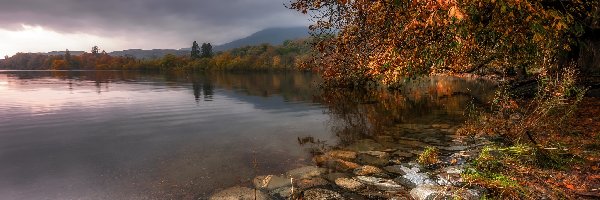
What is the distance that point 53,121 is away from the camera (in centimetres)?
2316

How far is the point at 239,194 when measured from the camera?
9.19m

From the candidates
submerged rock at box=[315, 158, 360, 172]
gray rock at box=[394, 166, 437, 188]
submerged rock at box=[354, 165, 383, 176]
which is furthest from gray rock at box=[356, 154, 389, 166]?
gray rock at box=[394, 166, 437, 188]

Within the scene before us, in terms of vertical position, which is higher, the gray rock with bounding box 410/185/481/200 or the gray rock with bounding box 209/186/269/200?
the gray rock with bounding box 410/185/481/200

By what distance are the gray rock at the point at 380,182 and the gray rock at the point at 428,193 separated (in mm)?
550

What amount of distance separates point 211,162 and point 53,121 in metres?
16.0

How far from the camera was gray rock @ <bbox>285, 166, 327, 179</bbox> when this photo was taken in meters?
10.4

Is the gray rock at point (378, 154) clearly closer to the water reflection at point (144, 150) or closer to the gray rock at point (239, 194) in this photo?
the water reflection at point (144, 150)

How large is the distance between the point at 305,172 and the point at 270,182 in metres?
1.21

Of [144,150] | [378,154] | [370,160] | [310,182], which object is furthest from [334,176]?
[144,150]

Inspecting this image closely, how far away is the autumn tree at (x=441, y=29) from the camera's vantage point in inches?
388

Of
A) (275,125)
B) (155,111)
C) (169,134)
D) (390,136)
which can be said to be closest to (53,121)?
(155,111)

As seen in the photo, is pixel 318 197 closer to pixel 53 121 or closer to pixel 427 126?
pixel 427 126

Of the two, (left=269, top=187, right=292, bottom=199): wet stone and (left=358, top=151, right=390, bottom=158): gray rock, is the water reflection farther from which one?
(left=358, top=151, right=390, bottom=158): gray rock

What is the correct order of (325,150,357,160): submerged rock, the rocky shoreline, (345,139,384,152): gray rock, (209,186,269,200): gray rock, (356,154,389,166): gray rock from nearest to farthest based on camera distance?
the rocky shoreline < (209,186,269,200): gray rock < (356,154,389,166): gray rock < (325,150,357,160): submerged rock < (345,139,384,152): gray rock
